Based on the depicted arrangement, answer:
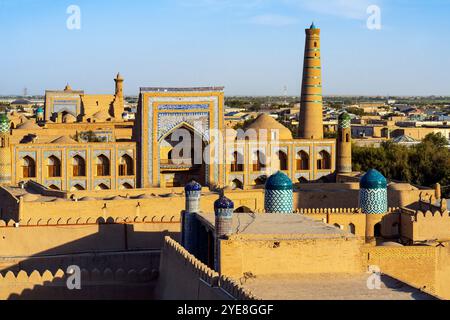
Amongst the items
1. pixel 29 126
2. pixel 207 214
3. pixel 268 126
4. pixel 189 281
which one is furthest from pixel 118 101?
pixel 189 281

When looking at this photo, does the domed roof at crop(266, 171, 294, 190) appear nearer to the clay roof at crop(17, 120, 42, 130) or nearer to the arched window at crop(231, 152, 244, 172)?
the arched window at crop(231, 152, 244, 172)

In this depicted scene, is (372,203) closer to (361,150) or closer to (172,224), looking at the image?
(172,224)

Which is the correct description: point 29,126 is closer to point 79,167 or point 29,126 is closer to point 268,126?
point 79,167

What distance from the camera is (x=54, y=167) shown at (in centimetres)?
3016

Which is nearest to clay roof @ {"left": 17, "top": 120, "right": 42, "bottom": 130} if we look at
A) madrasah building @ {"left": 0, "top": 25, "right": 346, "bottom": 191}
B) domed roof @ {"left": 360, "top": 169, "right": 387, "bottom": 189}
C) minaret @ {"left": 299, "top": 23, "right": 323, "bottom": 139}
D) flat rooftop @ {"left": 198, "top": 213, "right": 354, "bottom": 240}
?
madrasah building @ {"left": 0, "top": 25, "right": 346, "bottom": 191}

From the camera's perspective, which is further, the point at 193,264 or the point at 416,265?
the point at 416,265

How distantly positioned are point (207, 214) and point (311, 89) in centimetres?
1641

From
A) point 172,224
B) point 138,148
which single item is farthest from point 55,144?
point 172,224

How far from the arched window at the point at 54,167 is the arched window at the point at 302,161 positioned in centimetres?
815

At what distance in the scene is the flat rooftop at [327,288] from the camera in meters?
13.3

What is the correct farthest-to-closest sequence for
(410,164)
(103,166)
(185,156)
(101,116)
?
(101,116) < (410,164) < (185,156) < (103,166)

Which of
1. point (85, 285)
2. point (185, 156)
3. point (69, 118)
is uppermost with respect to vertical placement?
point (69, 118)
